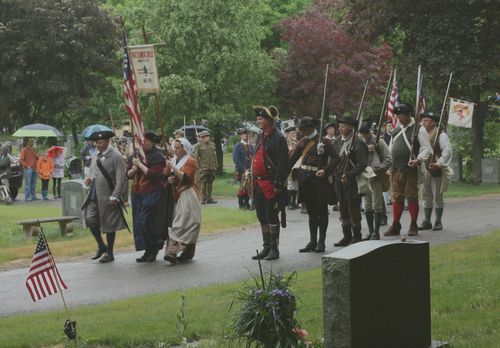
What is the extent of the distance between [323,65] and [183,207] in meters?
25.3

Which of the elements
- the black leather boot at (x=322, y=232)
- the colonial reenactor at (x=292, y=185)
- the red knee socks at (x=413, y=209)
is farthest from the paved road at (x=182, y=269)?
the colonial reenactor at (x=292, y=185)

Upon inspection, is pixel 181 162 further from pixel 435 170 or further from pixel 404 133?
pixel 435 170

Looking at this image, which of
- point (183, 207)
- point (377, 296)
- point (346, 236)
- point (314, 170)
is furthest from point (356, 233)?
point (377, 296)

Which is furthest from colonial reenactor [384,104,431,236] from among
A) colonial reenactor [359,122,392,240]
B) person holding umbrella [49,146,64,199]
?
person holding umbrella [49,146,64,199]

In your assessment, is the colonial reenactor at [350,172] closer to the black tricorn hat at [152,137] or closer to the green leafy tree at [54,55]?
the black tricorn hat at [152,137]

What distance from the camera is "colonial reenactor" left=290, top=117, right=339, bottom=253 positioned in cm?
1257

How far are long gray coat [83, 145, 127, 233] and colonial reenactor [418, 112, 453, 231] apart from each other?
5206mm

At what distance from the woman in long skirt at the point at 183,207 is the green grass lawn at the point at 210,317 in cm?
269

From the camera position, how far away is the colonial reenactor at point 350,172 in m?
12.9

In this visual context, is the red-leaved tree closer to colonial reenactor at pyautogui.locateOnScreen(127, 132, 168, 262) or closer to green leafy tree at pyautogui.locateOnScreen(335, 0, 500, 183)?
green leafy tree at pyautogui.locateOnScreen(335, 0, 500, 183)

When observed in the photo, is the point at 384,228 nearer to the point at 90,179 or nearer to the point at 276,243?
the point at 276,243

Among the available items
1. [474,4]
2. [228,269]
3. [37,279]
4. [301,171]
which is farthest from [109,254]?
[474,4]

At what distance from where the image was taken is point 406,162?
45.3 feet

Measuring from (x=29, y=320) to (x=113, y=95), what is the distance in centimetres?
3646
